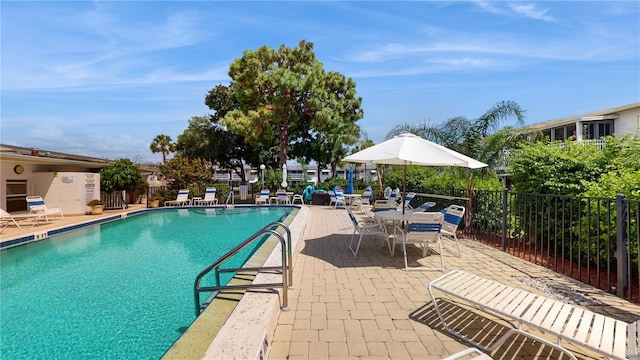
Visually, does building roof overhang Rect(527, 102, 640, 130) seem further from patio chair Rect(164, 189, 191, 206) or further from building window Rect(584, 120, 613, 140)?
patio chair Rect(164, 189, 191, 206)

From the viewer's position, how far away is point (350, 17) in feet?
29.6

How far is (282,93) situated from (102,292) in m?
18.0

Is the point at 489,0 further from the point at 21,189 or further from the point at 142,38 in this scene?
the point at 21,189

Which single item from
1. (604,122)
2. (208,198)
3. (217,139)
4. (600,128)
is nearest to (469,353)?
(208,198)

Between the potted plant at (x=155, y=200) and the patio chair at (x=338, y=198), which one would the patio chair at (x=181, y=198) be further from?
the patio chair at (x=338, y=198)

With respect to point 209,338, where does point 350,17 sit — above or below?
above

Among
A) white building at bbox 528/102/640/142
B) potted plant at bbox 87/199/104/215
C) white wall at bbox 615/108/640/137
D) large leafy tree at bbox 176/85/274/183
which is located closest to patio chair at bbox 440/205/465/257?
potted plant at bbox 87/199/104/215

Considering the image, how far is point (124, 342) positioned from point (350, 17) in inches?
349

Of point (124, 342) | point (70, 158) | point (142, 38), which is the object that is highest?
point (142, 38)

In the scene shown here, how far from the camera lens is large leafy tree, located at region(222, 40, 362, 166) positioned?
21141 millimetres

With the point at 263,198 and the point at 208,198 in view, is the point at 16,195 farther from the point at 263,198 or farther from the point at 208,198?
the point at 263,198

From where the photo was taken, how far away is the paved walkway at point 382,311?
2625mm

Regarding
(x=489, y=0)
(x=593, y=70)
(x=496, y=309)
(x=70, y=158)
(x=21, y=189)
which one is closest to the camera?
(x=496, y=309)

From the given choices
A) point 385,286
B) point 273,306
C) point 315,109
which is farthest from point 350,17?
point 315,109
